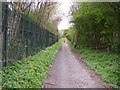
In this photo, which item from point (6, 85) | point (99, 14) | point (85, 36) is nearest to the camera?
point (6, 85)

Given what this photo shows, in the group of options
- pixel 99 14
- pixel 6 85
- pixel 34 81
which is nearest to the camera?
pixel 6 85

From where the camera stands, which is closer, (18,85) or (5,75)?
(18,85)

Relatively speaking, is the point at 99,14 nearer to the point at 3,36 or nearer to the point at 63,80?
the point at 63,80

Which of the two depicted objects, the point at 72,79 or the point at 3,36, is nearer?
the point at 3,36

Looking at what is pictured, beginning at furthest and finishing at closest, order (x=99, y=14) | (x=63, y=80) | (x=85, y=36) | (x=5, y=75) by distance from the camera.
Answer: (x=85, y=36) < (x=99, y=14) < (x=63, y=80) < (x=5, y=75)

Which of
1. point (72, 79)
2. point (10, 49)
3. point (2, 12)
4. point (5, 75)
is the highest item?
point (2, 12)

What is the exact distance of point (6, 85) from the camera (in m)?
5.66

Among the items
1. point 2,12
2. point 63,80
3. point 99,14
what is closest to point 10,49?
point 2,12

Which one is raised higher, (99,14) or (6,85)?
(99,14)

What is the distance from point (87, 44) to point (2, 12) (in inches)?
882

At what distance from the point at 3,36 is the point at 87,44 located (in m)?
22.2

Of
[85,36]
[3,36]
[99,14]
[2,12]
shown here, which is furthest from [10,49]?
[85,36]

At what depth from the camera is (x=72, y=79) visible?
9.27 metres

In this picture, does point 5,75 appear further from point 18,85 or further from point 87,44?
point 87,44
